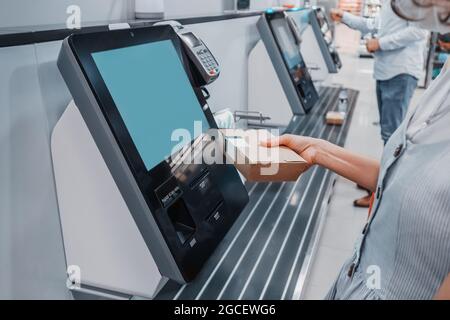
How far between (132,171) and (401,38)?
2853mm

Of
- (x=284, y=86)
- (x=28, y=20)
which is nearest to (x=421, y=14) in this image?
(x=28, y=20)

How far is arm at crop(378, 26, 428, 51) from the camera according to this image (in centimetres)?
317

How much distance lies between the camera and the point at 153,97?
1.17 m

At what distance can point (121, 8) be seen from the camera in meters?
1.65

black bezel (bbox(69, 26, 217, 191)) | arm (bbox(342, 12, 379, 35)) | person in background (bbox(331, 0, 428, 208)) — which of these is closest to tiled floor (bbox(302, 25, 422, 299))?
person in background (bbox(331, 0, 428, 208))

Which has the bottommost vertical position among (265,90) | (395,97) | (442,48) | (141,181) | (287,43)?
(442,48)

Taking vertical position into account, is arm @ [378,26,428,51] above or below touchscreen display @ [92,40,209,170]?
below

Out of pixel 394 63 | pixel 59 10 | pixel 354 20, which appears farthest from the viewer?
pixel 354 20

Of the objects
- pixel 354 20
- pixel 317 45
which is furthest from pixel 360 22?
pixel 317 45

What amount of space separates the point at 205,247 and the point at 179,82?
0.50m

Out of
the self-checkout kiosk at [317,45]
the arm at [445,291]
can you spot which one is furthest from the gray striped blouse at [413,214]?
the self-checkout kiosk at [317,45]

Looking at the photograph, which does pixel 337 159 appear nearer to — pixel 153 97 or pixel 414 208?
pixel 414 208

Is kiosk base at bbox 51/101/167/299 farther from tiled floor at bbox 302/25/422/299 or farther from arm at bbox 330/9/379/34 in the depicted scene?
arm at bbox 330/9/379/34

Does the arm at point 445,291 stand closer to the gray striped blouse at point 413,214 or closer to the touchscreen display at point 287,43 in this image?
the gray striped blouse at point 413,214
